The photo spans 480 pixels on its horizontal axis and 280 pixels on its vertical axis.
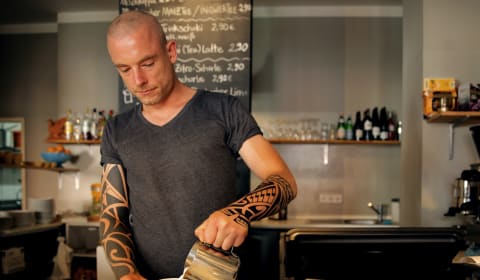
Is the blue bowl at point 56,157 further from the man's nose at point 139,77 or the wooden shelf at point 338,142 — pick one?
the man's nose at point 139,77

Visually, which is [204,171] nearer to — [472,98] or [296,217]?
[472,98]

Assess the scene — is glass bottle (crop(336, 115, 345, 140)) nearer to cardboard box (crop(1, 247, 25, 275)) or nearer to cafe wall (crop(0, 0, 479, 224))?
cafe wall (crop(0, 0, 479, 224))

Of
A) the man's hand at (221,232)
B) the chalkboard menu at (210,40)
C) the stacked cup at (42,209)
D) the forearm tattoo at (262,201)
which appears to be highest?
the chalkboard menu at (210,40)

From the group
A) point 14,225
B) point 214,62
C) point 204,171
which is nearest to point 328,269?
point 204,171

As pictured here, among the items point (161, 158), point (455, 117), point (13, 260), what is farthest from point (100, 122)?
point (161, 158)

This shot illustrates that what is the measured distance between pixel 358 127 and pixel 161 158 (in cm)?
352

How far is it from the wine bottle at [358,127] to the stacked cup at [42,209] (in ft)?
9.73

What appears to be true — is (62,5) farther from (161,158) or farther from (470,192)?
(470,192)

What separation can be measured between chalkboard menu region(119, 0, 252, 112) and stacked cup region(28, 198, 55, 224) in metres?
1.08

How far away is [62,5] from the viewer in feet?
15.3

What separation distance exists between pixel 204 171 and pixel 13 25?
5.24 meters

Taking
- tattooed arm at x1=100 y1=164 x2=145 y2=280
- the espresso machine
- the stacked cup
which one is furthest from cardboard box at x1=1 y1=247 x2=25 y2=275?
the espresso machine

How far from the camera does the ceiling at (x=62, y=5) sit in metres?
4.54

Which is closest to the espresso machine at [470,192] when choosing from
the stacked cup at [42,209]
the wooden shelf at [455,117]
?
the wooden shelf at [455,117]
